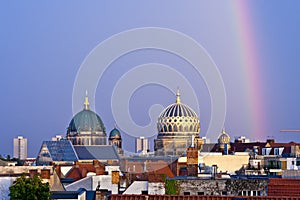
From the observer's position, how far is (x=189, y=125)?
171m

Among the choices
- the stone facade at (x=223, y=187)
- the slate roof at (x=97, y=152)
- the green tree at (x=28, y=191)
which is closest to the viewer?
the green tree at (x=28, y=191)

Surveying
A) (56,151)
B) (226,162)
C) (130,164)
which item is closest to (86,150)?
(56,151)

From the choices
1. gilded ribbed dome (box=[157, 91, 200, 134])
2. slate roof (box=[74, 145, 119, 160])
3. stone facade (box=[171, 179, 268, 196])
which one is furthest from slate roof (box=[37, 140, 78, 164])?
stone facade (box=[171, 179, 268, 196])

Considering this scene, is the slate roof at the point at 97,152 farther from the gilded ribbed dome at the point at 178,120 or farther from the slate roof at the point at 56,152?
the gilded ribbed dome at the point at 178,120

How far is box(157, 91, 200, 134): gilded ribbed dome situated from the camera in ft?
560

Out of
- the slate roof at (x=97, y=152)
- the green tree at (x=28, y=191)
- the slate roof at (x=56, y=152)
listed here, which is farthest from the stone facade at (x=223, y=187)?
the slate roof at (x=97, y=152)

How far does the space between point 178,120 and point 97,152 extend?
2172 cm

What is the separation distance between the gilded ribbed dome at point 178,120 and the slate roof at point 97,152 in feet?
37.9

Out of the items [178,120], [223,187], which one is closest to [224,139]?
[178,120]

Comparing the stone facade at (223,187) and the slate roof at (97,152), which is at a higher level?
the slate roof at (97,152)

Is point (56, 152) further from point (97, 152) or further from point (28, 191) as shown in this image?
point (28, 191)

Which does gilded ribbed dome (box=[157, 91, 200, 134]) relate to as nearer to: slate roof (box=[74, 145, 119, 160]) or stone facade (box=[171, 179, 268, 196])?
slate roof (box=[74, 145, 119, 160])

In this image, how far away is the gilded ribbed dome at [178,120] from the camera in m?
171

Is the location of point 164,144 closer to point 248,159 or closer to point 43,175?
point 248,159
